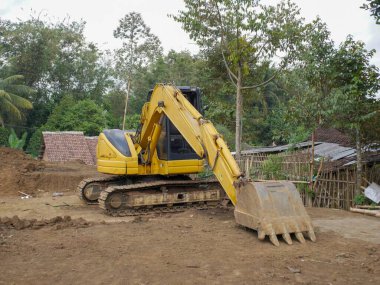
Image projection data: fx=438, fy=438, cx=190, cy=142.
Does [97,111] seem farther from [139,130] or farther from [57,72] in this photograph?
[139,130]

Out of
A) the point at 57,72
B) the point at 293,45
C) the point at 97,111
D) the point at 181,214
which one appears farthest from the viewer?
the point at 57,72

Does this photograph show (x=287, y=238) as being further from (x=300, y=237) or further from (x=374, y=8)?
(x=374, y=8)

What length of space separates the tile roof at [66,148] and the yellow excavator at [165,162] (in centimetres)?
1310

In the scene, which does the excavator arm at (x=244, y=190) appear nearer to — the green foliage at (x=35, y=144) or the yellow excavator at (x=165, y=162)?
the yellow excavator at (x=165, y=162)

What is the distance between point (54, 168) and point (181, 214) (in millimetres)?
10298

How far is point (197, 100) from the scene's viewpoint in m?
10.4

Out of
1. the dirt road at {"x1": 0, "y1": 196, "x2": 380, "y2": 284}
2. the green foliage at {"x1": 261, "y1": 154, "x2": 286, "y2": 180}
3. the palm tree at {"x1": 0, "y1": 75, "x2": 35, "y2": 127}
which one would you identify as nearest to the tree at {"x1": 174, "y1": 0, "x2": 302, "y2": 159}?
the green foliage at {"x1": 261, "y1": 154, "x2": 286, "y2": 180}

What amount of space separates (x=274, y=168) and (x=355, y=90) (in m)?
3.84

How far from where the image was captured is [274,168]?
45.7 feet

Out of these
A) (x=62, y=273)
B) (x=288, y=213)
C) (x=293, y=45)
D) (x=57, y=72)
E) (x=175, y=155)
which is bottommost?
(x=62, y=273)

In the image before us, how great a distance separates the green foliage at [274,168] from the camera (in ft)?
45.4

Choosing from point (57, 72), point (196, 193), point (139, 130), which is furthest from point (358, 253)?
point (57, 72)

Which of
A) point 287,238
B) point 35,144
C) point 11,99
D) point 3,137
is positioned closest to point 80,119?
point 35,144

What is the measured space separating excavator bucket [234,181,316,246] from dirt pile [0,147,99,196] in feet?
32.9
